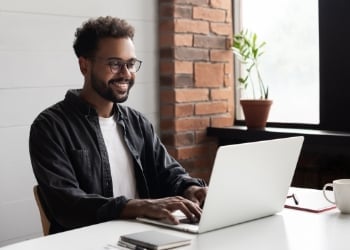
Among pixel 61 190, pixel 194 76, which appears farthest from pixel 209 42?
pixel 61 190

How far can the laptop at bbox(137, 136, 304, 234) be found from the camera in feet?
5.04

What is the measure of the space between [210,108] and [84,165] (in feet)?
5.03

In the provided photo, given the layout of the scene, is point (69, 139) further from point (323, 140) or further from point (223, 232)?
point (323, 140)

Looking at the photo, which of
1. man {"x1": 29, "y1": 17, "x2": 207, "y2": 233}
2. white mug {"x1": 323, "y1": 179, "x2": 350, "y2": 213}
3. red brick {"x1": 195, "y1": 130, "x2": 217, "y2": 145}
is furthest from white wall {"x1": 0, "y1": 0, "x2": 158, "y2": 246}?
white mug {"x1": 323, "y1": 179, "x2": 350, "y2": 213}

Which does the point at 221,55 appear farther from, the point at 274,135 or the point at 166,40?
the point at 274,135

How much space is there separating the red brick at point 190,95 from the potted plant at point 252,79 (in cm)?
23

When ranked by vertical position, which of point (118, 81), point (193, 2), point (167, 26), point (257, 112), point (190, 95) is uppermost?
point (193, 2)

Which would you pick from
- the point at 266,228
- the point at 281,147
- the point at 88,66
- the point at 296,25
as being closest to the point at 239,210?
the point at 266,228

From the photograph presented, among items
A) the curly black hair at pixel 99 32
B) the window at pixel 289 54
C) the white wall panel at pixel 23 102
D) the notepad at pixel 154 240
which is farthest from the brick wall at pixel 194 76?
the notepad at pixel 154 240

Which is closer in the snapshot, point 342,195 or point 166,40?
point 342,195

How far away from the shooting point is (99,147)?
2.21 metres

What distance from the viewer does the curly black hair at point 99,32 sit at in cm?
233

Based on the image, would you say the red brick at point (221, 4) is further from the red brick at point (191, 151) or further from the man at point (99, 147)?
the man at point (99, 147)

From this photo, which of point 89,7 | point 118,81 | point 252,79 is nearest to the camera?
point 118,81
